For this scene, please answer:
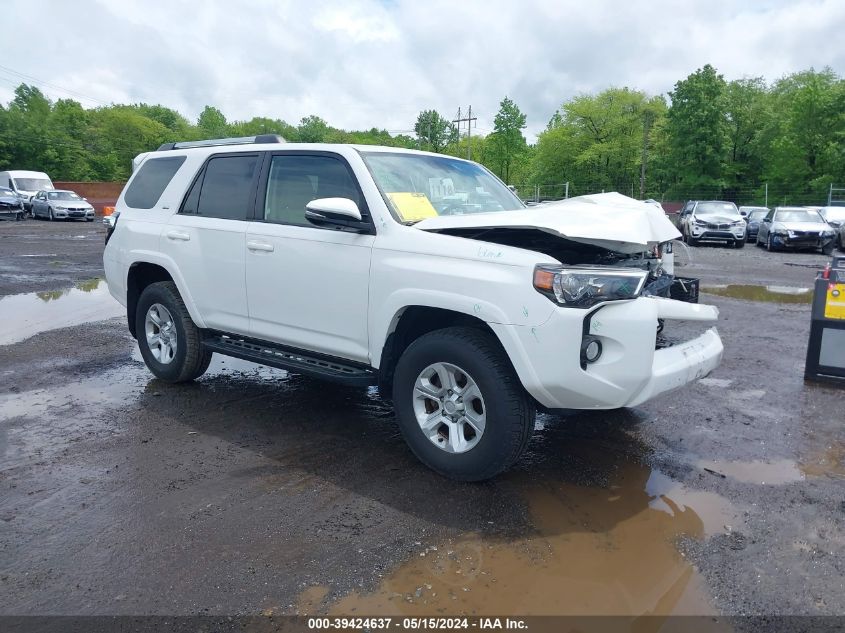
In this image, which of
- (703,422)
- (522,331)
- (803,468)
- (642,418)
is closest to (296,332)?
(522,331)

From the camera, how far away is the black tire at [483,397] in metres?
3.38

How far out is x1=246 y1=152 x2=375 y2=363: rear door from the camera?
4023 millimetres

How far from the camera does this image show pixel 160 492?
143 inches

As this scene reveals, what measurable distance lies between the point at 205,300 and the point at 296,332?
3.43ft

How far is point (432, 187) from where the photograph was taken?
14.6 ft

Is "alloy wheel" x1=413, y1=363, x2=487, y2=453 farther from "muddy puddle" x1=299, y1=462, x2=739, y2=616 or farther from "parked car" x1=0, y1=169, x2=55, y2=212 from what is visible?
"parked car" x1=0, y1=169, x2=55, y2=212

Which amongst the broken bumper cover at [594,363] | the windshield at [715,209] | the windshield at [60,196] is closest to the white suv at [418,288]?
the broken bumper cover at [594,363]

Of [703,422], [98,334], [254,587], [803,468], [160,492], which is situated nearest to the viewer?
[254,587]

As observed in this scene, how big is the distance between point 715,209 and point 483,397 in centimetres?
2201

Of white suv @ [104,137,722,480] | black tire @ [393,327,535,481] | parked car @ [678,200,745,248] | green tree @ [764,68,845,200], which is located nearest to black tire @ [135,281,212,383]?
white suv @ [104,137,722,480]

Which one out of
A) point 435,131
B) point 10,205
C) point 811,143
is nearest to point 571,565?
point 10,205

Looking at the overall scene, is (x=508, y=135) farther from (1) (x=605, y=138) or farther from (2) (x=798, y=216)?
(2) (x=798, y=216)

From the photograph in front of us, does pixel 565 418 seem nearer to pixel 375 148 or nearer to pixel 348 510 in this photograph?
pixel 348 510

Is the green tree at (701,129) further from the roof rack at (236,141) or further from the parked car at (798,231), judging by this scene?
the roof rack at (236,141)
